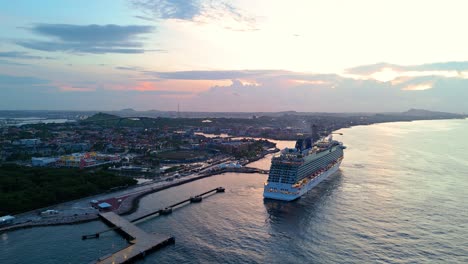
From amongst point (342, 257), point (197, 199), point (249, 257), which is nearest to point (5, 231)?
point (197, 199)

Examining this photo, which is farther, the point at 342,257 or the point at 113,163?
the point at 113,163

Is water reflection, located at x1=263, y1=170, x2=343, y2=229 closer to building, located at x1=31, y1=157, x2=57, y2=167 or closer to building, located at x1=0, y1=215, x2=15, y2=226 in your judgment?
building, located at x1=0, y1=215, x2=15, y2=226

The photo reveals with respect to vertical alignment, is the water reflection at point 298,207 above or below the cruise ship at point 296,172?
below

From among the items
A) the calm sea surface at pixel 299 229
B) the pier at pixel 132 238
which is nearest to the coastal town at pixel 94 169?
the pier at pixel 132 238

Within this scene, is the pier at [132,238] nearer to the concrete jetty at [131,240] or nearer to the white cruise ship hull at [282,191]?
the concrete jetty at [131,240]

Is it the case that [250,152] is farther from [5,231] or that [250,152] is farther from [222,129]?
[222,129]

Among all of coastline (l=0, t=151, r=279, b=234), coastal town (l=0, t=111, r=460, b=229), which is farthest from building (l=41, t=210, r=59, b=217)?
coastline (l=0, t=151, r=279, b=234)

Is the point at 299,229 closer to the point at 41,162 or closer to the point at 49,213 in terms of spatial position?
the point at 49,213
